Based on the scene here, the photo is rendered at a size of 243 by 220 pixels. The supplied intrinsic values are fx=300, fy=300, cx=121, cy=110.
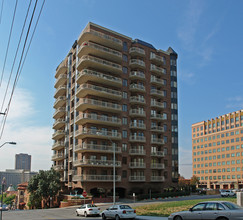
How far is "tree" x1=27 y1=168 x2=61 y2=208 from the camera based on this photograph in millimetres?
55156

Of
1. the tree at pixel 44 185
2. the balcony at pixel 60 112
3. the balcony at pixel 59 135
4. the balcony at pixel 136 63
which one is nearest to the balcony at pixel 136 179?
the tree at pixel 44 185

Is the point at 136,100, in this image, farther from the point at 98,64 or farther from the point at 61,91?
the point at 61,91

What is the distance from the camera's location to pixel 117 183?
56281 mm

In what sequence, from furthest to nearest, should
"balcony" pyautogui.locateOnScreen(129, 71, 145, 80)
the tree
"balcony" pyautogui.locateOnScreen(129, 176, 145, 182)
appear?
"balcony" pyautogui.locateOnScreen(129, 71, 145, 80), "balcony" pyautogui.locateOnScreen(129, 176, 145, 182), the tree

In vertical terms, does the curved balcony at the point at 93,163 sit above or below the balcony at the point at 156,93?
below

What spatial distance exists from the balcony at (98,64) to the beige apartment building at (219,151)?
3002 inches

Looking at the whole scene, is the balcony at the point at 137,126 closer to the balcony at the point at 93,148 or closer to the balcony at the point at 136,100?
the balcony at the point at 136,100

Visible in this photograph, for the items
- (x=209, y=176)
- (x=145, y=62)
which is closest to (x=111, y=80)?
(x=145, y=62)

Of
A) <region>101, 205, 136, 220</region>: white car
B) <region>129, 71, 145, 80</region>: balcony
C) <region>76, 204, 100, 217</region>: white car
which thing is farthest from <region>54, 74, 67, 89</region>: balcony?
<region>101, 205, 136, 220</region>: white car

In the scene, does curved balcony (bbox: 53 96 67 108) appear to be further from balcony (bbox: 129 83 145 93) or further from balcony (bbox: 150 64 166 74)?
balcony (bbox: 150 64 166 74)

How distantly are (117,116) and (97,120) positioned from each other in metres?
6.42

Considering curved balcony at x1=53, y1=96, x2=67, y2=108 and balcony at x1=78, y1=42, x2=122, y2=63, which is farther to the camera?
curved balcony at x1=53, y1=96, x2=67, y2=108

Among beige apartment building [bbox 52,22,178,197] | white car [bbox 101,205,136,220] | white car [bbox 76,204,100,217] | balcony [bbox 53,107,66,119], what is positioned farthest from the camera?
balcony [bbox 53,107,66,119]

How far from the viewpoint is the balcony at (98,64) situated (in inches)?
2188
